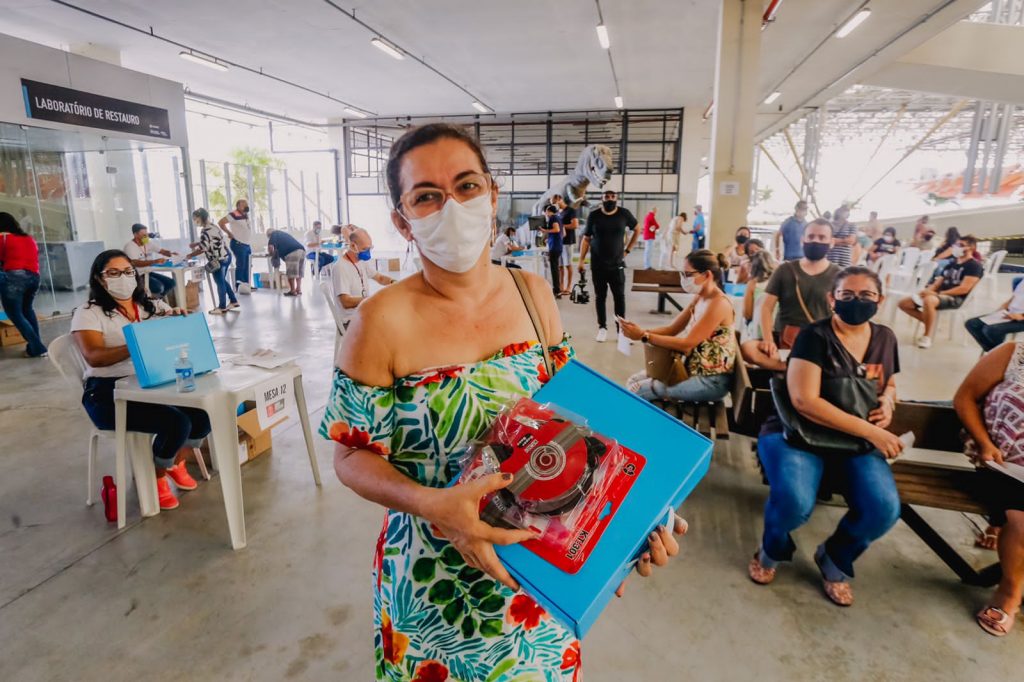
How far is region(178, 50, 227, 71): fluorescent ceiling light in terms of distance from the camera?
1034 centimetres

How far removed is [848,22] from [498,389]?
10105 mm

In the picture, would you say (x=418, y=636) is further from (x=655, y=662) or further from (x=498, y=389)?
(x=655, y=662)

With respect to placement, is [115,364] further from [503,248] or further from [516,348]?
[503,248]

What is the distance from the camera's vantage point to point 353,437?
1.01m

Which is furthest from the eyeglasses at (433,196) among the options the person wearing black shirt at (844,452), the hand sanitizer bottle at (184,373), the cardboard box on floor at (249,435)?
the cardboard box on floor at (249,435)

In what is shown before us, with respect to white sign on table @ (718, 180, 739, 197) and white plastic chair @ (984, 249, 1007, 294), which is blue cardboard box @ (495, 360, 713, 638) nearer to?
white sign on table @ (718, 180, 739, 197)

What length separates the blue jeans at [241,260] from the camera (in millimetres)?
10008

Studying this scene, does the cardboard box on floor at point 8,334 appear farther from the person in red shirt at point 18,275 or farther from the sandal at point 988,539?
the sandal at point 988,539

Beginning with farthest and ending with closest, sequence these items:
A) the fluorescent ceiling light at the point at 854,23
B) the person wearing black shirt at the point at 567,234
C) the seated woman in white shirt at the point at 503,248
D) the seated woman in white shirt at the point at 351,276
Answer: the person wearing black shirt at the point at 567,234, the seated woman in white shirt at the point at 503,248, the fluorescent ceiling light at the point at 854,23, the seated woman in white shirt at the point at 351,276

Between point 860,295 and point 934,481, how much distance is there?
37.5 inches

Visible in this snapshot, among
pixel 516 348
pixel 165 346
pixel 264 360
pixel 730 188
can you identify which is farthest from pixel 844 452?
pixel 730 188

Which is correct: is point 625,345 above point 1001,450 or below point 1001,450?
above

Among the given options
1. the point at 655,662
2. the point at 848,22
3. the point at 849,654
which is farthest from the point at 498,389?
the point at 848,22

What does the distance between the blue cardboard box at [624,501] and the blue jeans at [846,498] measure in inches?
69.7
